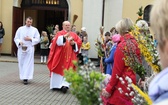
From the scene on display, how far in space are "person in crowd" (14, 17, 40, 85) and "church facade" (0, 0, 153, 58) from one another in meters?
7.57

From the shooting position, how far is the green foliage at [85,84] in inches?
67.8

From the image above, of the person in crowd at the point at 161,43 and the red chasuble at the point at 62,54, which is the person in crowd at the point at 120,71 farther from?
the red chasuble at the point at 62,54

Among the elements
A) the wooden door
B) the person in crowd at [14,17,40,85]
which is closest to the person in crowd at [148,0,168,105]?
the person in crowd at [14,17,40,85]

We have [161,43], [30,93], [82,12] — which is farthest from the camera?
[82,12]

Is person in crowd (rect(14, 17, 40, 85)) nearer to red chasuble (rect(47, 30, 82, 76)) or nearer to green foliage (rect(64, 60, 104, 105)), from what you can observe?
red chasuble (rect(47, 30, 82, 76))

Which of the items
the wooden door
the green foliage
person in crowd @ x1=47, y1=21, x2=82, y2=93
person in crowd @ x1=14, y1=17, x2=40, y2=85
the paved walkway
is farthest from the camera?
the wooden door

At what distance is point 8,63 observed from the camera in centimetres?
1642

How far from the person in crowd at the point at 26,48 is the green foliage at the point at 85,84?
8503mm

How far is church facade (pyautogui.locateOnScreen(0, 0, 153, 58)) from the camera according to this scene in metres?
17.8

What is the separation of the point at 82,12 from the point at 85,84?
16.5 metres

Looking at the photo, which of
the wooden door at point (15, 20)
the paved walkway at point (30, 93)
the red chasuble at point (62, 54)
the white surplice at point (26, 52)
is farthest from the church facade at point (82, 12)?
the red chasuble at point (62, 54)

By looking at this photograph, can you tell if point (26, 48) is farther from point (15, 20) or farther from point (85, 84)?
point (85, 84)

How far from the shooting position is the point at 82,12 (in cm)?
1812

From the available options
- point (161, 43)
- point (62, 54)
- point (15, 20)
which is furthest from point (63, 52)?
point (15, 20)
